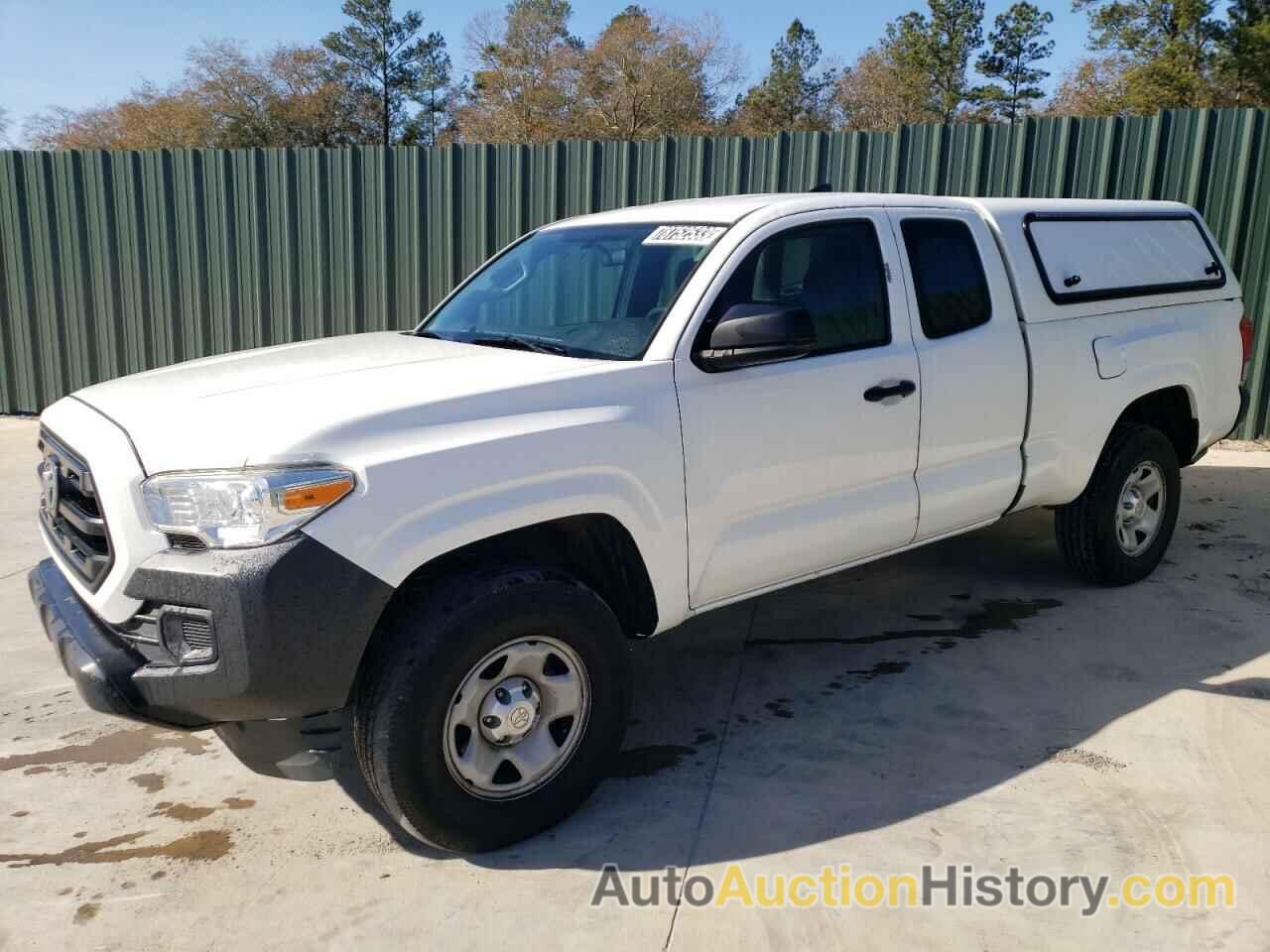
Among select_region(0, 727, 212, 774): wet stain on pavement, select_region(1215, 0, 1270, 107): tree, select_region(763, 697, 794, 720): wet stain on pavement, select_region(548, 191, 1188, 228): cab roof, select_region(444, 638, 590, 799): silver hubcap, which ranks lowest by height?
select_region(0, 727, 212, 774): wet stain on pavement

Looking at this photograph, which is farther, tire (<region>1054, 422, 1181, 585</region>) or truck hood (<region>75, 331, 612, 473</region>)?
tire (<region>1054, 422, 1181, 585</region>)

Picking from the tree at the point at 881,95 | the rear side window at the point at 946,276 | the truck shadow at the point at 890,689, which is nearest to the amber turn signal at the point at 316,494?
the truck shadow at the point at 890,689

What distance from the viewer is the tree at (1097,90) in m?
45.5

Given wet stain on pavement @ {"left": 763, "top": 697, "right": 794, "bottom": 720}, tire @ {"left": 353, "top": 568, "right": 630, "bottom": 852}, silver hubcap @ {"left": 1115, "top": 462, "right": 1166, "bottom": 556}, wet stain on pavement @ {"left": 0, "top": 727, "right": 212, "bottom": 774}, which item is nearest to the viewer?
A: tire @ {"left": 353, "top": 568, "right": 630, "bottom": 852}

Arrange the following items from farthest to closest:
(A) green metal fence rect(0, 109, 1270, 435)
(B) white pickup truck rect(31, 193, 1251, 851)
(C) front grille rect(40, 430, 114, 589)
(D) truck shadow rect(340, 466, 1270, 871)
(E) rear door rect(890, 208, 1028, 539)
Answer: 1. (A) green metal fence rect(0, 109, 1270, 435)
2. (E) rear door rect(890, 208, 1028, 539)
3. (D) truck shadow rect(340, 466, 1270, 871)
4. (C) front grille rect(40, 430, 114, 589)
5. (B) white pickup truck rect(31, 193, 1251, 851)

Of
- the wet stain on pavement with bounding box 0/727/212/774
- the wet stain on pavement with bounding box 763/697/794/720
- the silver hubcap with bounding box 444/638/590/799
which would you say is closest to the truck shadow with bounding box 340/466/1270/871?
the wet stain on pavement with bounding box 763/697/794/720

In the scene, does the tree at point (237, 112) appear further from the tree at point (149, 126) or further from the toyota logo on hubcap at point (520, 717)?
the toyota logo on hubcap at point (520, 717)

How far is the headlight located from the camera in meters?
2.70

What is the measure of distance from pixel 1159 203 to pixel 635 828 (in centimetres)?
442

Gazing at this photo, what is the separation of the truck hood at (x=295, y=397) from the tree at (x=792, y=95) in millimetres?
63582

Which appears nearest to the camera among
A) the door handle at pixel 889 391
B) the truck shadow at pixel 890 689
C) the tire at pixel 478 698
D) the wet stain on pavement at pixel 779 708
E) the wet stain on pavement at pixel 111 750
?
the tire at pixel 478 698

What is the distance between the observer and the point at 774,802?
3.41 m

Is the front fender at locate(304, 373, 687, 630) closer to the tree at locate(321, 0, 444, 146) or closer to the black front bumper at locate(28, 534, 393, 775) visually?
the black front bumper at locate(28, 534, 393, 775)

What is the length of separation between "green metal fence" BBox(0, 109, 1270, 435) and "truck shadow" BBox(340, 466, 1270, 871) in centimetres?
375
